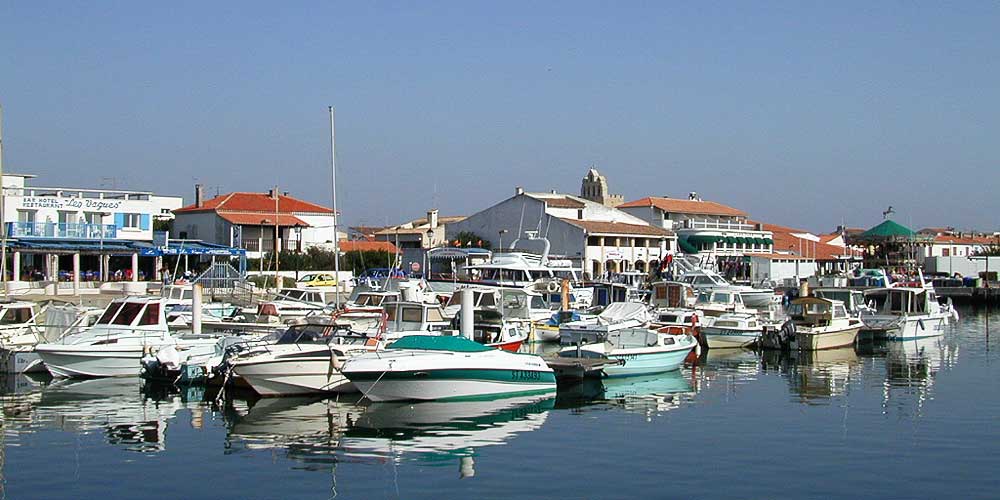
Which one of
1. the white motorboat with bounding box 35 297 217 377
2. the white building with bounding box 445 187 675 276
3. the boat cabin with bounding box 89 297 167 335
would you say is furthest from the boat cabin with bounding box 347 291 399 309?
the white building with bounding box 445 187 675 276

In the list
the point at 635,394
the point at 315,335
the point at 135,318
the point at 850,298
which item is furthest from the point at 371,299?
the point at 850,298

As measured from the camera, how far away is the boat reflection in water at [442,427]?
21.1 m

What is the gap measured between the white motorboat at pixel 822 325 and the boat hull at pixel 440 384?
17.6m

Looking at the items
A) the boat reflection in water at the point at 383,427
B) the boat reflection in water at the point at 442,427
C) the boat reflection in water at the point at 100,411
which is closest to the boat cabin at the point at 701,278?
the boat reflection in water at the point at 442,427

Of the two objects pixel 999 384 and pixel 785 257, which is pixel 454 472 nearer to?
pixel 999 384

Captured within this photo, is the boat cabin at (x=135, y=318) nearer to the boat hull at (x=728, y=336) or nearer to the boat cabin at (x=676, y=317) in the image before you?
the boat cabin at (x=676, y=317)

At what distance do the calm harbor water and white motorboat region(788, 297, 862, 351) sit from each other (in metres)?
9.11

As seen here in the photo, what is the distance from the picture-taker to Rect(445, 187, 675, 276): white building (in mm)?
81625

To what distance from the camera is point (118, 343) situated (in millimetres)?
30938

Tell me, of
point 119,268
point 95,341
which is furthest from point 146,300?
point 119,268

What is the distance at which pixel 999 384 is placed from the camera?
32406 mm

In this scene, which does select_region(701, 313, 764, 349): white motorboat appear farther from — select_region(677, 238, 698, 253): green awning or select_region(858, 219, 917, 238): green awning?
select_region(858, 219, 917, 238): green awning

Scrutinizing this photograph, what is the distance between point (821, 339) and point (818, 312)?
8.13ft

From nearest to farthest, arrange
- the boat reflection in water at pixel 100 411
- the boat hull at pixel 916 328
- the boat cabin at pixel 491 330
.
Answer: the boat reflection in water at pixel 100 411
the boat cabin at pixel 491 330
the boat hull at pixel 916 328
